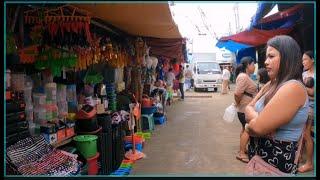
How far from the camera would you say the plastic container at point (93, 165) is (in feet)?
16.4

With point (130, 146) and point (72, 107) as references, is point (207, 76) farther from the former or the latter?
point (72, 107)

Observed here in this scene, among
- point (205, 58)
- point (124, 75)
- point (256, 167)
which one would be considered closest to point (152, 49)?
point (124, 75)

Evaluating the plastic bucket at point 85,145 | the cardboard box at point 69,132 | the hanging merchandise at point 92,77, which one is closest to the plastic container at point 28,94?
the cardboard box at point 69,132

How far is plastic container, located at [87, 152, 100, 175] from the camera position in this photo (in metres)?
5.01

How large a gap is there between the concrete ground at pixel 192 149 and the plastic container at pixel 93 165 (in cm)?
81

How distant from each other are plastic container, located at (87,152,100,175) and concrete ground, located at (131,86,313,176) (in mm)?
808

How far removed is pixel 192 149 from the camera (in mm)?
7539

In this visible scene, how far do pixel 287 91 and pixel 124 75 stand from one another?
7693 millimetres

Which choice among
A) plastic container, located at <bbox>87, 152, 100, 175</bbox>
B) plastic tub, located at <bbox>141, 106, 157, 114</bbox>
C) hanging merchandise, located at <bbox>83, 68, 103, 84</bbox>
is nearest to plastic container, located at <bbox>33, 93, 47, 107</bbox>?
plastic container, located at <bbox>87, 152, 100, 175</bbox>

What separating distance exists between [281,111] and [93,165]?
3.51 meters

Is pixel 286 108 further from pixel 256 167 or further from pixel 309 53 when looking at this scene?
pixel 309 53

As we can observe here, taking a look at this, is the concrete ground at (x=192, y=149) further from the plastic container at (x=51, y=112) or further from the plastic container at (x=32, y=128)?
the plastic container at (x=32, y=128)

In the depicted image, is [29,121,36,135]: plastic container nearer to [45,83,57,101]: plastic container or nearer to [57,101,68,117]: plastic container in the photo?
[45,83,57,101]: plastic container
